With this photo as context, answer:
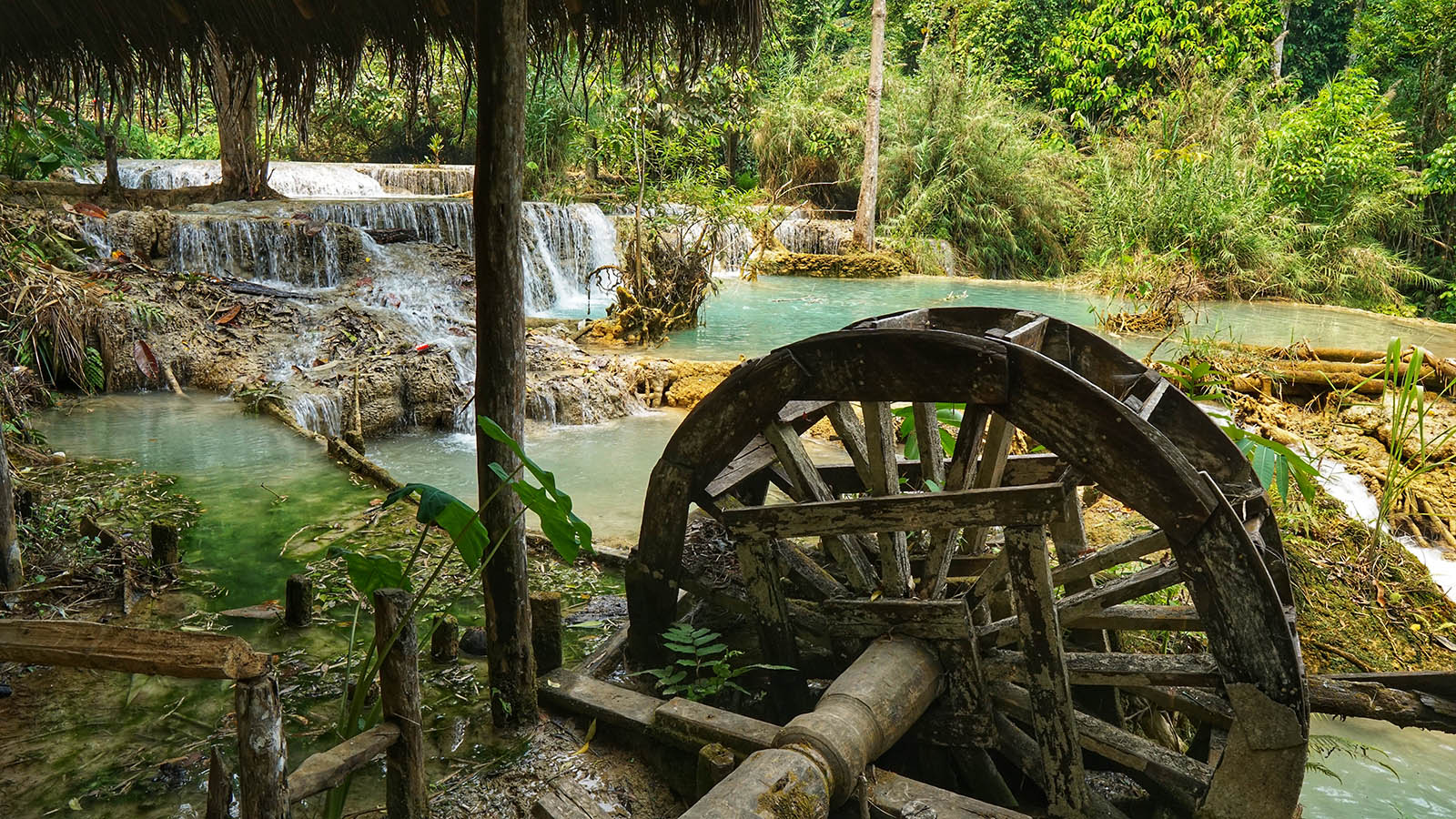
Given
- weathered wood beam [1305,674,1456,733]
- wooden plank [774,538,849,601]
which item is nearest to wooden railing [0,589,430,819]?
wooden plank [774,538,849,601]

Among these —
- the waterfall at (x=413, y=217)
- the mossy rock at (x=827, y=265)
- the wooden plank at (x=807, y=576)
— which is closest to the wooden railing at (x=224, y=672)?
the wooden plank at (x=807, y=576)

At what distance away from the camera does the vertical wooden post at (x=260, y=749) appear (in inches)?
78.3

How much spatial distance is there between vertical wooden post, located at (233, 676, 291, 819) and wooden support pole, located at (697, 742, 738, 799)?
1081 millimetres

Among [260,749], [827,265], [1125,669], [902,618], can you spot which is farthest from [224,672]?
[827,265]

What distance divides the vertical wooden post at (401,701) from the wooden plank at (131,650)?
0.45 meters

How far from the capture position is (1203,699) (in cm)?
319

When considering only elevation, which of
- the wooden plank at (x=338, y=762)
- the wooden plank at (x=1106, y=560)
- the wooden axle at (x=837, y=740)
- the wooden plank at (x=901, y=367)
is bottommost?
the wooden axle at (x=837, y=740)

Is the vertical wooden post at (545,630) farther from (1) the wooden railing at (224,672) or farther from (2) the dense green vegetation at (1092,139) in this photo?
(2) the dense green vegetation at (1092,139)

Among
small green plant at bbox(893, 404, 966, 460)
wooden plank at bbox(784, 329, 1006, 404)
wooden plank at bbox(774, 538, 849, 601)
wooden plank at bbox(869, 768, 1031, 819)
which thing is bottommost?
wooden plank at bbox(869, 768, 1031, 819)

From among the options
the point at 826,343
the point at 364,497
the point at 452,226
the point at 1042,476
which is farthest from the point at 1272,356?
the point at 452,226

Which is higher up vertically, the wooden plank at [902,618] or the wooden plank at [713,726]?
the wooden plank at [902,618]

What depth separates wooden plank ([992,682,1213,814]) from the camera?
275cm

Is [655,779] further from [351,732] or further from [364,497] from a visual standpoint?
[364,497]

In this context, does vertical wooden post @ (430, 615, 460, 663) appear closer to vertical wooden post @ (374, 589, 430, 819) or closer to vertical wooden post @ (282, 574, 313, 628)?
vertical wooden post @ (282, 574, 313, 628)
